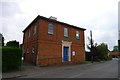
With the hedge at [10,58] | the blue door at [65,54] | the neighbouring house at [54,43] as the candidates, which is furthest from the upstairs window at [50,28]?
the hedge at [10,58]

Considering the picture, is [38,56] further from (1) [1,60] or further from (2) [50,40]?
(1) [1,60]

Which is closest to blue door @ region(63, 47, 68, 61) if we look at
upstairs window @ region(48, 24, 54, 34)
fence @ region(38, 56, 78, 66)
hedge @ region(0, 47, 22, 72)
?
fence @ region(38, 56, 78, 66)

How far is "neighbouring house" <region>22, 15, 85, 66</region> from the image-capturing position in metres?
15.3

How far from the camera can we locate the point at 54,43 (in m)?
16.8

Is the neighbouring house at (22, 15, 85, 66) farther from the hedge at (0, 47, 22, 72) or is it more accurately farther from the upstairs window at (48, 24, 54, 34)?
the hedge at (0, 47, 22, 72)

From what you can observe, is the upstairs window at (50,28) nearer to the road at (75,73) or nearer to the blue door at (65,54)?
the blue door at (65,54)

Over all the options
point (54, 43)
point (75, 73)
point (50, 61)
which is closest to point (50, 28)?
point (54, 43)

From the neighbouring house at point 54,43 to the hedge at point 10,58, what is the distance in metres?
3.58

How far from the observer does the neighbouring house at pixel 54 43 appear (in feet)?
50.2

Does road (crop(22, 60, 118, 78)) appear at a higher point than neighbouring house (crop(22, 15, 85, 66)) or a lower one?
lower

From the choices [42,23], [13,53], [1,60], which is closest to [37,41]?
[42,23]

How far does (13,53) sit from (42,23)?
6.67 meters

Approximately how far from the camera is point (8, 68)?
10680mm

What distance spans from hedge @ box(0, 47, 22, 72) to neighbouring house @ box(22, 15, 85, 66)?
141 inches
